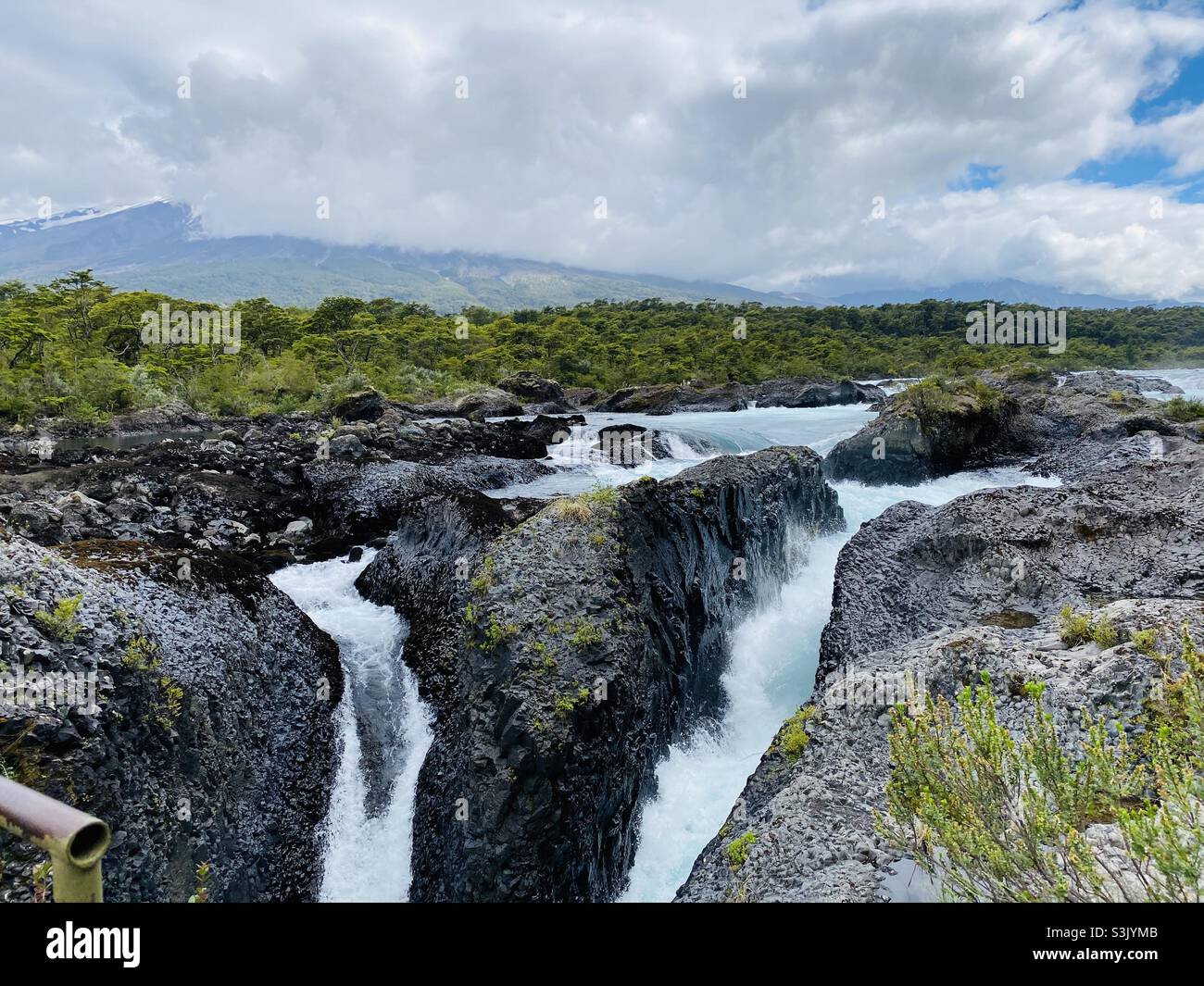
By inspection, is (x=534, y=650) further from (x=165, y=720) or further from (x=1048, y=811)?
(x=1048, y=811)

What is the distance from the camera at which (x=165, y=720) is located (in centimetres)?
706

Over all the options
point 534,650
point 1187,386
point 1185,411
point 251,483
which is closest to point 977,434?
point 1185,411

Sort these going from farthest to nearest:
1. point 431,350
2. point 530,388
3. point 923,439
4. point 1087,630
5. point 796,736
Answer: point 431,350 → point 530,388 → point 923,439 → point 796,736 → point 1087,630

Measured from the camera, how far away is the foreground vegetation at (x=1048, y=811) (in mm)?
3289

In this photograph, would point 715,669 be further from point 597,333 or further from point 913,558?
point 597,333

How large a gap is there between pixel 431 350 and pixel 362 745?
60.2 metres

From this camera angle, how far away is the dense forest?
135ft

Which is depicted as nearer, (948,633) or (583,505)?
(948,633)

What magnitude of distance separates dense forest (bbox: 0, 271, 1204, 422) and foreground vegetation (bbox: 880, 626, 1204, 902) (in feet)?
136

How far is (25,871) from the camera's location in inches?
198

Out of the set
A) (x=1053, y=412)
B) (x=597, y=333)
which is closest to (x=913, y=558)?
(x=1053, y=412)

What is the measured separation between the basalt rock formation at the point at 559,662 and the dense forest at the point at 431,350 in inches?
1340

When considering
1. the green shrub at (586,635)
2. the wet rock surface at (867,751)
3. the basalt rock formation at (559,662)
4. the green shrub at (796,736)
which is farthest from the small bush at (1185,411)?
the green shrub at (586,635)

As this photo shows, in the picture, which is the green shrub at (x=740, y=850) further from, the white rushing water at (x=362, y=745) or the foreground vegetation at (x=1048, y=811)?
the white rushing water at (x=362, y=745)
